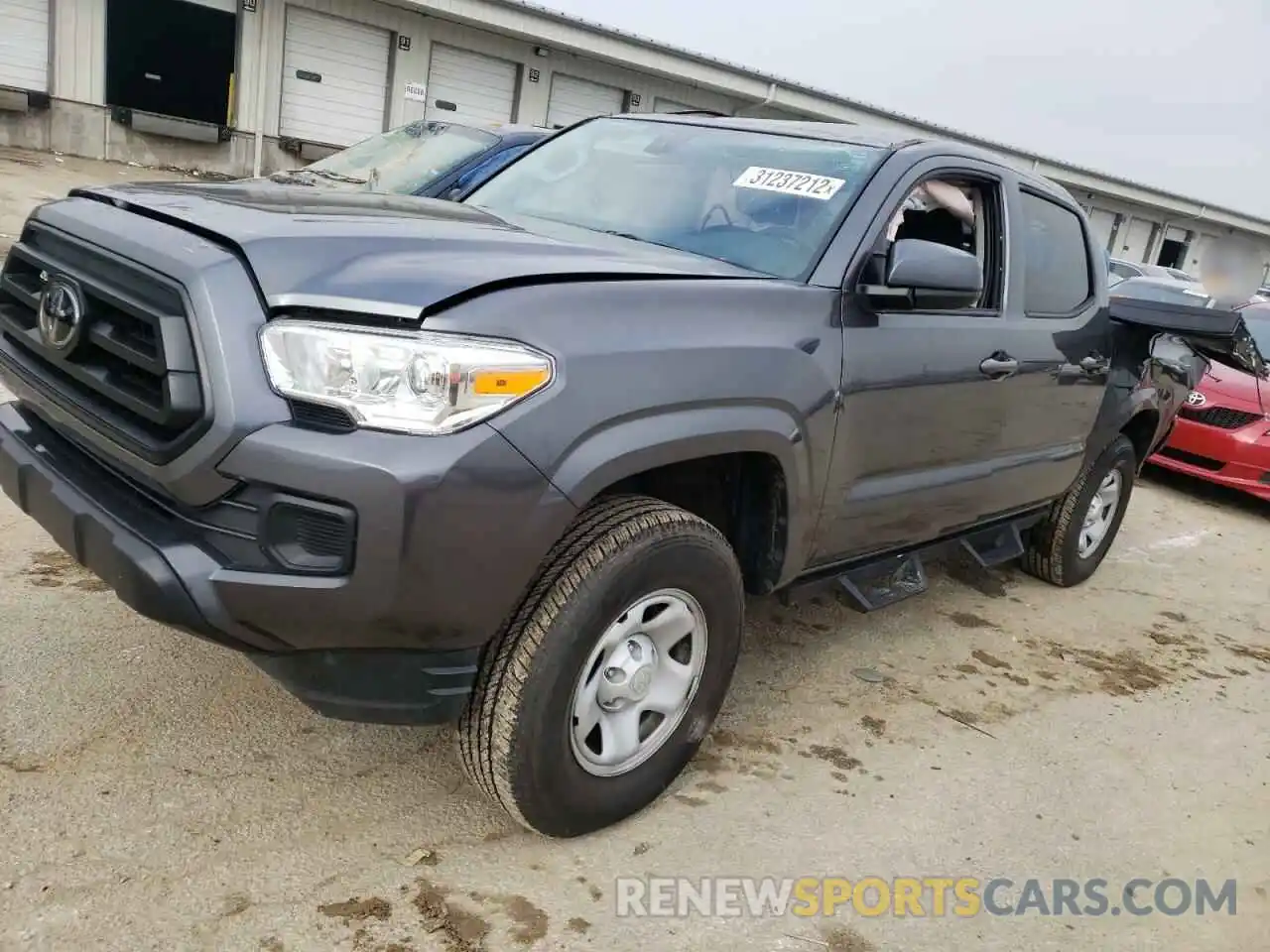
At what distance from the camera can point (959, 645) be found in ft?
13.7

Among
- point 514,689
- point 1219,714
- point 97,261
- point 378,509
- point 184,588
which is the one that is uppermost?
point 97,261

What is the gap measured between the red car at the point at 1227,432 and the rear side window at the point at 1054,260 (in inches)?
141

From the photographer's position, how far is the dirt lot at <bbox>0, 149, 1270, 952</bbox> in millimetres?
2166

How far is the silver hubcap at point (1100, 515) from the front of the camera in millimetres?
5035

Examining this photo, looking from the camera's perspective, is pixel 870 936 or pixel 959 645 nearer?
pixel 870 936

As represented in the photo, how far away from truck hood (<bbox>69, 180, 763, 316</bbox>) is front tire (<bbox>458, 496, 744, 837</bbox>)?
59 cm

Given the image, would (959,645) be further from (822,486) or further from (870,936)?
(870,936)

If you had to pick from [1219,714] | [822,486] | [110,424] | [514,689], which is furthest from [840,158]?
[1219,714]

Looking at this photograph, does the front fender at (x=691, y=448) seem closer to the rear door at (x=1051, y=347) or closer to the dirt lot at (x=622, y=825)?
the dirt lot at (x=622, y=825)

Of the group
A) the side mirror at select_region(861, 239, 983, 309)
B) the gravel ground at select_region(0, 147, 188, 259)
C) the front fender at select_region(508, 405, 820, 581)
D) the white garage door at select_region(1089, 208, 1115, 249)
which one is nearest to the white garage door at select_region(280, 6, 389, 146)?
the gravel ground at select_region(0, 147, 188, 259)

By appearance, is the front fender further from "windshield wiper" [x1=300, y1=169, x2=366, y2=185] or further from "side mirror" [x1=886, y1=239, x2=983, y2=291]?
"windshield wiper" [x1=300, y1=169, x2=366, y2=185]

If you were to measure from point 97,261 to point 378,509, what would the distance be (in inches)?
38.7

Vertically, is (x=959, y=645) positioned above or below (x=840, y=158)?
below

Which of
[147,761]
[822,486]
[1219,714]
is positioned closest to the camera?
[147,761]
